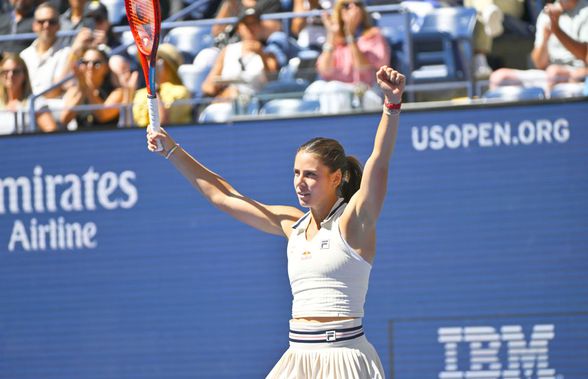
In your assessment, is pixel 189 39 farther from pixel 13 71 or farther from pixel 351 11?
pixel 351 11

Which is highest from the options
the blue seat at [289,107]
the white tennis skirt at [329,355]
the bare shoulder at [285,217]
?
the blue seat at [289,107]

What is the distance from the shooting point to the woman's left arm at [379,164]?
14.2 ft

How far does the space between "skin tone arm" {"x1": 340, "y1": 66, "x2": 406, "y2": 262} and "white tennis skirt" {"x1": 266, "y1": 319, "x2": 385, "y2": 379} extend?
13.1 inches

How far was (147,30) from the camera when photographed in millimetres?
5367

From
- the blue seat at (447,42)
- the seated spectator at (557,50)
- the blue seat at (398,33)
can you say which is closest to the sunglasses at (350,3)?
the blue seat at (398,33)

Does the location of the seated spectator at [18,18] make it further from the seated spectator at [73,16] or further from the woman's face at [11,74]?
the woman's face at [11,74]

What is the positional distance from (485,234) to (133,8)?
136 inches

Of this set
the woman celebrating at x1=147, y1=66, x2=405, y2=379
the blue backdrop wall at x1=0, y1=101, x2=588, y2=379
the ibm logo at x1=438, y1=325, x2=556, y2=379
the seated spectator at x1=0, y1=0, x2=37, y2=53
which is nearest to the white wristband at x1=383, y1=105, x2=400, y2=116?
the woman celebrating at x1=147, y1=66, x2=405, y2=379

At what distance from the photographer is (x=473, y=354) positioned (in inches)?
309

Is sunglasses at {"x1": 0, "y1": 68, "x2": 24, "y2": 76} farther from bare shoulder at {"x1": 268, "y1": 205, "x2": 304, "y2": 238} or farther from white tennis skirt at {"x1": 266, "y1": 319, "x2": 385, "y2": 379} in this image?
white tennis skirt at {"x1": 266, "y1": 319, "x2": 385, "y2": 379}

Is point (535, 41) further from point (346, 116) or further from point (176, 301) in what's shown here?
point (176, 301)

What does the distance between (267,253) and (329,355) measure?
361 centimetres

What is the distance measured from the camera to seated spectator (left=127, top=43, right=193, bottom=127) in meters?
8.60

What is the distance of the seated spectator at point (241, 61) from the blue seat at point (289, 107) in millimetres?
294
